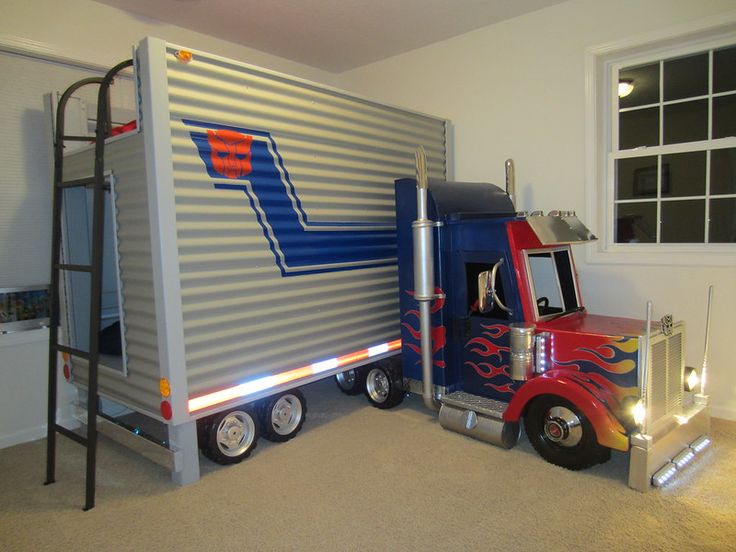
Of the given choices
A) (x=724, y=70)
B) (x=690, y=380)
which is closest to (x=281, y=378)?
(x=690, y=380)

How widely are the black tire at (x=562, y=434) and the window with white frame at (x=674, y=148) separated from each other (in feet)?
6.12

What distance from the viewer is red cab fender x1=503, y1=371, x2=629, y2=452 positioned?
2.85m

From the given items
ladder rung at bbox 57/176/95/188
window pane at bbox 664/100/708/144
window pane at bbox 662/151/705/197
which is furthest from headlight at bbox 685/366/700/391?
ladder rung at bbox 57/176/95/188

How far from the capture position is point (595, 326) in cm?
328

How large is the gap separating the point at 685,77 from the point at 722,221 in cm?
116

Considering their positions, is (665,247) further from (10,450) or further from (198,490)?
(10,450)

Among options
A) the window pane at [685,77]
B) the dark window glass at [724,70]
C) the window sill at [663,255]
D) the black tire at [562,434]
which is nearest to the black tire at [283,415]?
the black tire at [562,434]

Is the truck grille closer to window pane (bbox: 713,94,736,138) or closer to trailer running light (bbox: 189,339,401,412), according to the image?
window pane (bbox: 713,94,736,138)

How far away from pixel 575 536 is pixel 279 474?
5.53 feet

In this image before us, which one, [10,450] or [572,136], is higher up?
[572,136]

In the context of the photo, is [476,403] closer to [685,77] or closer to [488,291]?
[488,291]

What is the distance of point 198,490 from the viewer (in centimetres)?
297

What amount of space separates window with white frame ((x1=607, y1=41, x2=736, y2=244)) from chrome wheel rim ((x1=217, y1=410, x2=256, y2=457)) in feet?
10.7

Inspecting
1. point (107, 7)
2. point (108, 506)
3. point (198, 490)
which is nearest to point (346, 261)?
point (198, 490)
